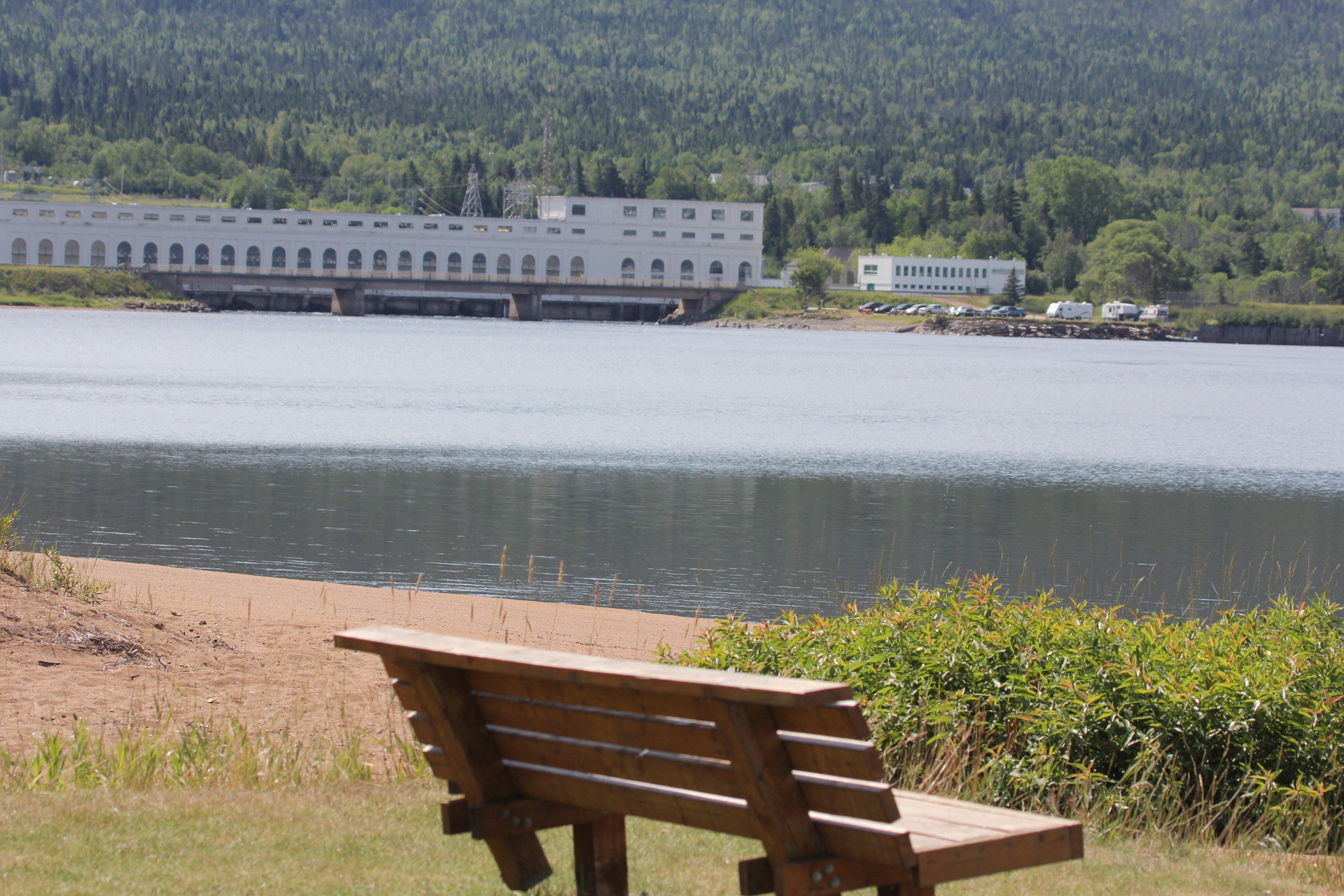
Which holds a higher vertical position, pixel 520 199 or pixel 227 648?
pixel 520 199

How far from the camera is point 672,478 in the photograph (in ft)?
77.8

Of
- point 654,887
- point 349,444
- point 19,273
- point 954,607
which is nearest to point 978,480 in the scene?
point 349,444

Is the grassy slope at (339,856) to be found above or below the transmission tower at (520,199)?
below

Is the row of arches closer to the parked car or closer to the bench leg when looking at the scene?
the parked car

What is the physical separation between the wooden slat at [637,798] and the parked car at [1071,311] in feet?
446

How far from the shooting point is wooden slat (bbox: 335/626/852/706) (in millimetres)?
2957

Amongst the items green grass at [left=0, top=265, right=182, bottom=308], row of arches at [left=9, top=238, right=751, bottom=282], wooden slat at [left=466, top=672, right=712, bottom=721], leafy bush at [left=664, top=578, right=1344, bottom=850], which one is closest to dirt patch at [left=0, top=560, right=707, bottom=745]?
leafy bush at [left=664, top=578, right=1344, bottom=850]

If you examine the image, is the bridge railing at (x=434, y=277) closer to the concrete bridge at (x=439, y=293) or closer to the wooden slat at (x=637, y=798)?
the concrete bridge at (x=439, y=293)

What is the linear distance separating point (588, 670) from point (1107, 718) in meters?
3.35

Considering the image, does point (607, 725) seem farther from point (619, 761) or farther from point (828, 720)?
point (828, 720)

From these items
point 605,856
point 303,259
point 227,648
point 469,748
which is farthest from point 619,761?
point 303,259

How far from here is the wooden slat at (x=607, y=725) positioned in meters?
3.32

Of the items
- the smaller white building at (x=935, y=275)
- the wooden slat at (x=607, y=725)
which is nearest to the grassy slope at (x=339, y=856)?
the wooden slat at (x=607, y=725)

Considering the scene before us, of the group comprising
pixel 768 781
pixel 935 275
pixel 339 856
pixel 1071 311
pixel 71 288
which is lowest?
pixel 339 856
